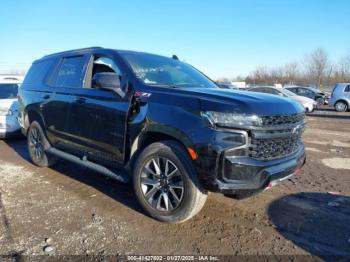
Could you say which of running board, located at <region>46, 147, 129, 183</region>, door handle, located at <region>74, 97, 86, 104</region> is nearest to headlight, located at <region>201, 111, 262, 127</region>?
running board, located at <region>46, 147, 129, 183</region>

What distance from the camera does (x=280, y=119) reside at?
360 cm

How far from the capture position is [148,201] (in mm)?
3930

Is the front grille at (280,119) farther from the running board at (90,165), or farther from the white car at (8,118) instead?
the white car at (8,118)

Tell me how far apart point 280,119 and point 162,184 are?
1.49 meters

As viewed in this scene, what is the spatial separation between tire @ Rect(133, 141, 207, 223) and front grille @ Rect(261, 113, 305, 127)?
0.89m

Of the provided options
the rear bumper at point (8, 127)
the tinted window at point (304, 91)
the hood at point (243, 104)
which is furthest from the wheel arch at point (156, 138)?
the tinted window at point (304, 91)

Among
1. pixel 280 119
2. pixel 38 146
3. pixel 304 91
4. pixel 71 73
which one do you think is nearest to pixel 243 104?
pixel 280 119

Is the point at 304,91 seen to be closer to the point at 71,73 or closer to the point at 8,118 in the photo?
the point at 8,118

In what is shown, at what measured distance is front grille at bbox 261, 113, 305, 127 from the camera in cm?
343

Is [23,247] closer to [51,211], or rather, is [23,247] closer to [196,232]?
[51,211]

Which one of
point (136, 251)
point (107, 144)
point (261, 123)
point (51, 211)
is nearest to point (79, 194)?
point (51, 211)

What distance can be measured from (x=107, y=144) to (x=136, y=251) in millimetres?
1571

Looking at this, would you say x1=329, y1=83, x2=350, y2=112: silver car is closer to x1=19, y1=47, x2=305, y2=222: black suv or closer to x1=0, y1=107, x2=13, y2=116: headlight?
x1=19, y1=47, x2=305, y2=222: black suv

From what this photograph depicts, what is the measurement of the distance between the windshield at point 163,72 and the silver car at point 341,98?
730 inches
